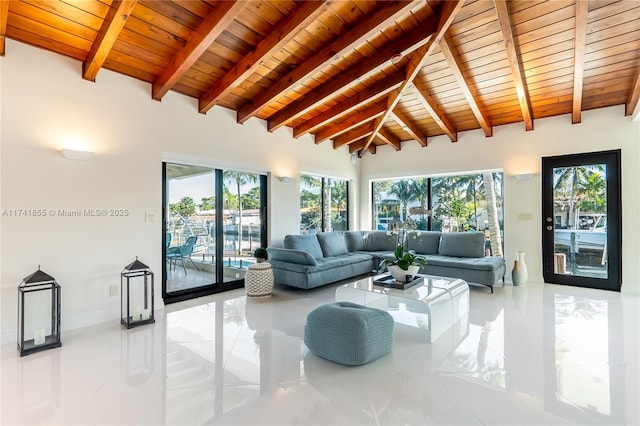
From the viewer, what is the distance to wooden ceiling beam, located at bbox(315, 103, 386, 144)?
5.37 meters

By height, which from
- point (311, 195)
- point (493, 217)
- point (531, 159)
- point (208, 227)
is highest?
point (531, 159)

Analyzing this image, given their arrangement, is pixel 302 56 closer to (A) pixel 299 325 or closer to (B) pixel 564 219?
(A) pixel 299 325

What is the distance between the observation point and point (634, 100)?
4.36m

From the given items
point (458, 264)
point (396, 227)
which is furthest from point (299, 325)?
point (458, 264)

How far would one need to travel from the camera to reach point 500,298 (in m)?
4.52

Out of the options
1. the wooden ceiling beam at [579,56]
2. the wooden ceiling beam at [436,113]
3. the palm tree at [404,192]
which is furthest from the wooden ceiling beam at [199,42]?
the palm tree at [404,192]

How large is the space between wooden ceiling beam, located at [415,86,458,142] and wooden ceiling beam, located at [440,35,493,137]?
50 cm

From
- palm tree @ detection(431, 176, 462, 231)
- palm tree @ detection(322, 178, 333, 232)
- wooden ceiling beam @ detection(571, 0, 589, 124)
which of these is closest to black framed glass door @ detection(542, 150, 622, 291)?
wooden ceiling beam @ detection(571, 0, 589, 124)

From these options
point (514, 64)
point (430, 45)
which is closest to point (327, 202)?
point (430, 45)

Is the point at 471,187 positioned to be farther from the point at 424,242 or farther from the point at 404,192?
the point at 424,242

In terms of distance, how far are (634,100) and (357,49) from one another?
3.87 meters

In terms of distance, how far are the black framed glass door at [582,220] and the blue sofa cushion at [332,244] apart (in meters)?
3.40

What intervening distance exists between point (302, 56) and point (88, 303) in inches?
146

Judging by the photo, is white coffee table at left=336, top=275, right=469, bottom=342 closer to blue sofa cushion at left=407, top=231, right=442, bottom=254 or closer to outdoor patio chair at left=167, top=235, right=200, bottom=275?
blue sofa cushion at left=407, top=231, right=442, bottom=254
